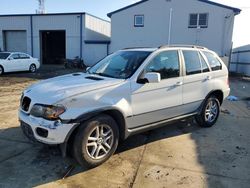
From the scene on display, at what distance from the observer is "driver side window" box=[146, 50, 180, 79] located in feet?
15.8

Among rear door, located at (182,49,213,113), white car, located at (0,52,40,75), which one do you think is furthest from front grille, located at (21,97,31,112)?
white car, located at (0,52,40,75)

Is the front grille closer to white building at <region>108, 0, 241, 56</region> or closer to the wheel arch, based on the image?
the wheel arch

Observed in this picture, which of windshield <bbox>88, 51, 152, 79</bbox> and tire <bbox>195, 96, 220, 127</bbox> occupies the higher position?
windshield <bbox>88, 51, 152, 79</bbox>

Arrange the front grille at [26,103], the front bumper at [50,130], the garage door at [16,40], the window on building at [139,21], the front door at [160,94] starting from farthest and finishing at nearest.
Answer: the garage door at [16,40] → the window on building at [139,21] → the front door at [160,94] → the front grille at [26,103] → the front bumper at [50,130]

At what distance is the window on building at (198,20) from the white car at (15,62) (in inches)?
502

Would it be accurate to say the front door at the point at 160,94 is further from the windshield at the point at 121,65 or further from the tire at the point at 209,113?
the tire at the point at 209,113

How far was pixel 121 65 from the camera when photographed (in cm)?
497

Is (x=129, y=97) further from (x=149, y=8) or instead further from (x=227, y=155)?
(x=149, y=8)

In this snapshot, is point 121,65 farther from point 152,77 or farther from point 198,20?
point 198,20

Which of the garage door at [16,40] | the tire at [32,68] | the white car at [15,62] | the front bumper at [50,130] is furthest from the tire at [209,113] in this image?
the garage door at [16,40]

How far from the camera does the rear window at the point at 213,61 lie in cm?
610

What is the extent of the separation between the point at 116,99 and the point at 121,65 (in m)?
0.98

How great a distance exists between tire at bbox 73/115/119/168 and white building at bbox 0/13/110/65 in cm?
2095

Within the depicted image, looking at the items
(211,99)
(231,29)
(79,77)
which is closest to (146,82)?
(79,77)
